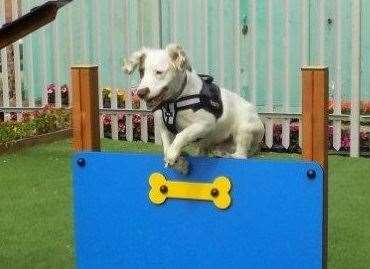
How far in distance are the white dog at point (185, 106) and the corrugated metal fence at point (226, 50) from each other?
16.0ft

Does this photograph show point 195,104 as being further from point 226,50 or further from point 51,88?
point 51,88

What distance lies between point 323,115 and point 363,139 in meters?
5.25

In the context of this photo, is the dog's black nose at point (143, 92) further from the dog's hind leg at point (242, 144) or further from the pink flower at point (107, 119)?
the pink flower at point (107, 119)

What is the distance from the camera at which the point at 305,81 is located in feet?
9.77

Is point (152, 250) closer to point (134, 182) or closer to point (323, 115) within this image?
point (134, 182)

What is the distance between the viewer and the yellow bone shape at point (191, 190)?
124 inches

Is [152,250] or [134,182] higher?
[134,182]

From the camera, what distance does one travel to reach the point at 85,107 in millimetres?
3436

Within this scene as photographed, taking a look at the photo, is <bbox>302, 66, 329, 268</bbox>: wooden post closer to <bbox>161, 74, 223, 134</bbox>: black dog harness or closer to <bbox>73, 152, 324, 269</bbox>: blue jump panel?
<bbox>73, 152, 324, 269</bbox>: blue jump panel

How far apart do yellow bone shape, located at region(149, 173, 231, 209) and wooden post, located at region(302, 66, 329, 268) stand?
34cm

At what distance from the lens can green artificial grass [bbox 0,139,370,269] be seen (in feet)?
15.6

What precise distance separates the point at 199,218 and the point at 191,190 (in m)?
0.11

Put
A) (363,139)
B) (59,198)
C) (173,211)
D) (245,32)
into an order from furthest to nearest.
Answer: (245,32) → (363,139) → (59,198) → (173,211)

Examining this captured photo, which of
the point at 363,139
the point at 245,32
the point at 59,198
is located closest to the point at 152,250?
the point at 59,198
